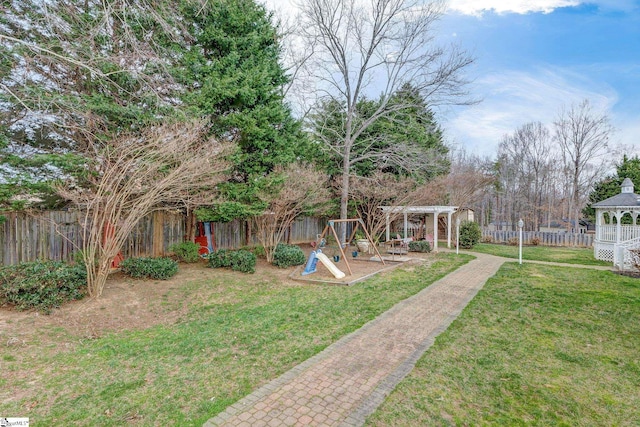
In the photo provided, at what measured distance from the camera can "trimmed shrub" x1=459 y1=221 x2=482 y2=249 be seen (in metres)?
18.4

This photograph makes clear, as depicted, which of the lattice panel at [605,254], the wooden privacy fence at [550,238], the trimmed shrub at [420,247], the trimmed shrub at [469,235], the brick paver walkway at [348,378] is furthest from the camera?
the wooden privacy fence at [550,238]

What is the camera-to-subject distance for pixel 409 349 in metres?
4.75

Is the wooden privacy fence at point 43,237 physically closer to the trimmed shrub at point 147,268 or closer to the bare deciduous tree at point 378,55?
the trimmed shrub at point 147,268

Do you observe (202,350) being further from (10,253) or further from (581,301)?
(581,301)

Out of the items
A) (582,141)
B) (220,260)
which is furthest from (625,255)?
(582,141)

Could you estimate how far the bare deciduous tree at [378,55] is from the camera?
13.9m

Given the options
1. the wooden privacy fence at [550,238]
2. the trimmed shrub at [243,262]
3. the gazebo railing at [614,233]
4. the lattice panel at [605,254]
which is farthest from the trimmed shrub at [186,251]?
the wooden privacy fence at [550,238]

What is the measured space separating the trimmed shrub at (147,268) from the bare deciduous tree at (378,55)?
27.6 feet

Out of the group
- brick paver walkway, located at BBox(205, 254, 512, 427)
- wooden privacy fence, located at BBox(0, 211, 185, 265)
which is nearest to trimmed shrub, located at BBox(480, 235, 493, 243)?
brick paver walkway, located at BBox(205, 254, 512, 427)

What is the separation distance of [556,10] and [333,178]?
441 inches

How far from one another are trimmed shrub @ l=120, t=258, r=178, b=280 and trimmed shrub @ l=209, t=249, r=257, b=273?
1846mm

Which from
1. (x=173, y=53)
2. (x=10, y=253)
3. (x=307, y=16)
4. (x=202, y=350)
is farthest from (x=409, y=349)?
(x=307, y=16)

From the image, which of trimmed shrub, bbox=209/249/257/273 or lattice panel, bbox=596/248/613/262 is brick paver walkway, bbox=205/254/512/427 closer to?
trimmed shrub, bbox=209/249/257/273

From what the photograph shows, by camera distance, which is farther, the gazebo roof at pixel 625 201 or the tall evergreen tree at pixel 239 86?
the gazebo roof at pixel 625 201
